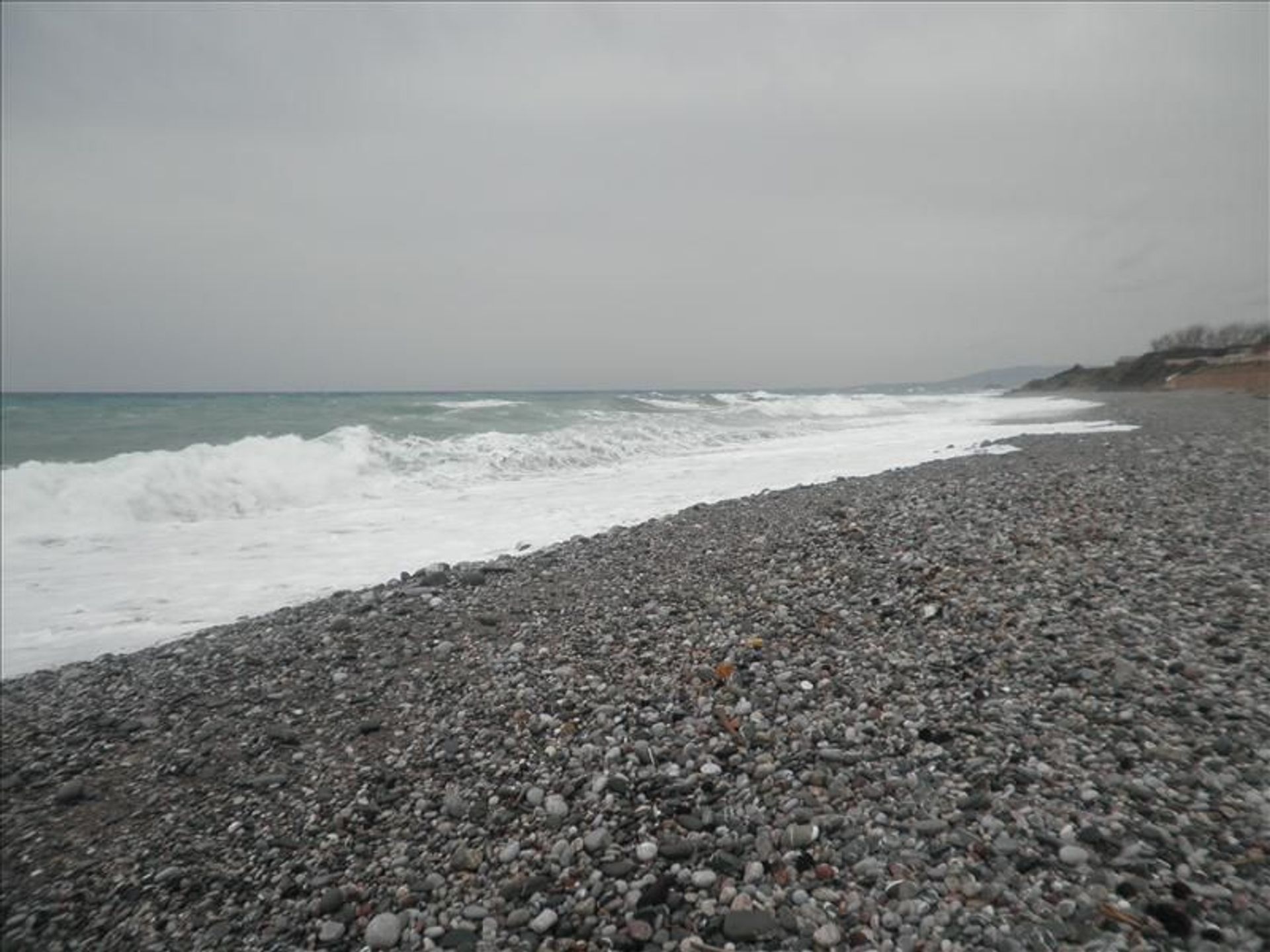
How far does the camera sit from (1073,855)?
7.95ft

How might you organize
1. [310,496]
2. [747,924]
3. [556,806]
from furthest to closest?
1. [310,496]
2. [556,806]
3. [747,924]

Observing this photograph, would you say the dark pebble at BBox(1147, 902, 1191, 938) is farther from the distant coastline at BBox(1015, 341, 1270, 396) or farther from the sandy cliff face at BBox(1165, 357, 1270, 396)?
the sandy cliff face at BBox(1165, 357, 1270, 396)

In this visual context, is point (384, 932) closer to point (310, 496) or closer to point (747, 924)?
point (747, 924)

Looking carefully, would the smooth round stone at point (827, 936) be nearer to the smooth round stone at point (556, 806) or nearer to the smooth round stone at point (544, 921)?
the smooth round stone at point (544, 921)

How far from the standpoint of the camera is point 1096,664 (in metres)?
3.69

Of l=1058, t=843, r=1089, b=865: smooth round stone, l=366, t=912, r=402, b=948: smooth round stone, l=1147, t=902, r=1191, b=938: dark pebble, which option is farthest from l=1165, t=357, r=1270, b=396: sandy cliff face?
l=366, t=912, r=402, b=948: smooth round stone

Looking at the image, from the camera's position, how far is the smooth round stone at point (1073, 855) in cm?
241

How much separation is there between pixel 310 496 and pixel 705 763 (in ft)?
44.6

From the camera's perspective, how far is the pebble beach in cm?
245

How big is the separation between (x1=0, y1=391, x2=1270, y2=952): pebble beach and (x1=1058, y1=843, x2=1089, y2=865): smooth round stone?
0.02 meters

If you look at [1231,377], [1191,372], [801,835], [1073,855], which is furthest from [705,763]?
[1191,372]

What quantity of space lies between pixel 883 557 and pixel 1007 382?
8613 inches

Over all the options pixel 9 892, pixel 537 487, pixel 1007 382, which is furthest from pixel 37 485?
pixel 1007 382

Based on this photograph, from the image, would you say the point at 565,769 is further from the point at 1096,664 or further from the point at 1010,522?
the point at 1010,522
